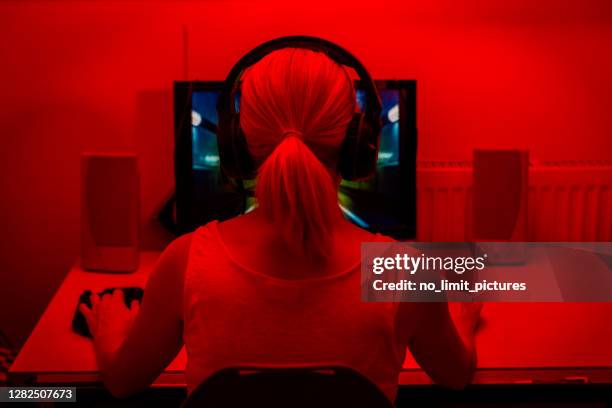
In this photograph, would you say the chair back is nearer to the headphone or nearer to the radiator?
the headphone

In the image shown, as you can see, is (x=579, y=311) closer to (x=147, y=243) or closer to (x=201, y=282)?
(x=201, y=282)

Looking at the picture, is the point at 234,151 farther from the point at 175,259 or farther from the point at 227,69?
the point at 227,69

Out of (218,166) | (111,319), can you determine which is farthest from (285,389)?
(218,166)

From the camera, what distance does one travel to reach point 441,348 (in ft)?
3.49

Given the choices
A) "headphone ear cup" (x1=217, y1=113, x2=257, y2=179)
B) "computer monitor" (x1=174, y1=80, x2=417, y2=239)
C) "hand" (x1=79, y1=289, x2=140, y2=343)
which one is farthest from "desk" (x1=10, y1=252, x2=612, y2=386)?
"headphone ear cup" (x1=217, y1=113, x2=257, y2=179)

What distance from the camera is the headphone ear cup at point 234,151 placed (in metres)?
1.01

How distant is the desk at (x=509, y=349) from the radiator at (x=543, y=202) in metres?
0.42

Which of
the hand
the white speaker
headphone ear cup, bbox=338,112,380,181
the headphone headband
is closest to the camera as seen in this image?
headphone ear cup, bbox=338,112,380,181

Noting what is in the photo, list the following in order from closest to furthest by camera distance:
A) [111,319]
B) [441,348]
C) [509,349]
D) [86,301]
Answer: [441,348], [111,319], [509,349], [86,301]

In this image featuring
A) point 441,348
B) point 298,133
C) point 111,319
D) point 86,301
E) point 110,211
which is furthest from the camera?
point 110,211

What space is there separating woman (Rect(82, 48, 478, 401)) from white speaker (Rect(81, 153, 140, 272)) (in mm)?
891

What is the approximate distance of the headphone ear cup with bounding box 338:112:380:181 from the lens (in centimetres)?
97

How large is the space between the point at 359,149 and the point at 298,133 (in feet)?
0.35

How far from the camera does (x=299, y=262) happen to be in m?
0.96
